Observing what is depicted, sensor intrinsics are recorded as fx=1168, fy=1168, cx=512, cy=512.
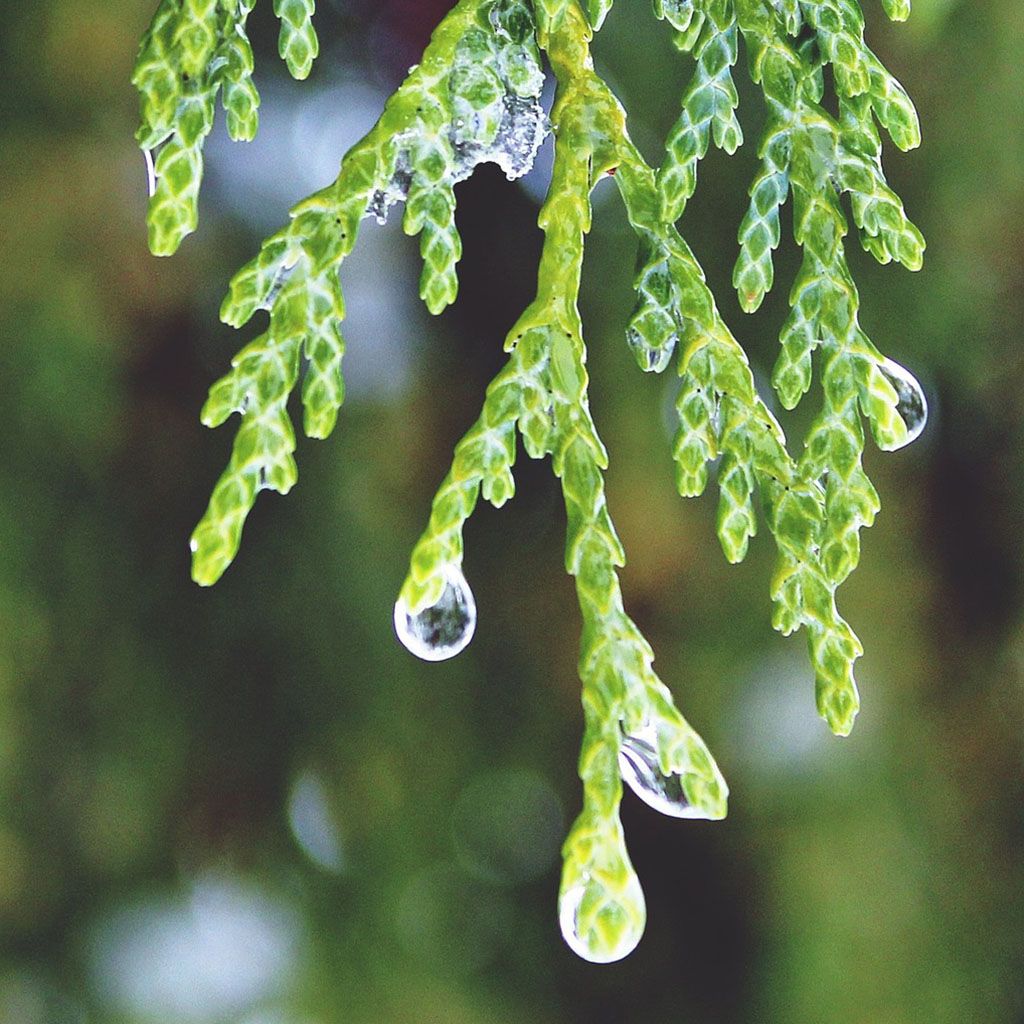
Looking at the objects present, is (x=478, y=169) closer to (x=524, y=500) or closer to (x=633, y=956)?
(x=524, y=500)

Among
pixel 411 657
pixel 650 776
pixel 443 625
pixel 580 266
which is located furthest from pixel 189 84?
pixel 411 657

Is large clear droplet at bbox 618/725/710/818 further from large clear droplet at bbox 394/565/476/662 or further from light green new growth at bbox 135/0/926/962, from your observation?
large clear droplet at bbox 394/565/476/662

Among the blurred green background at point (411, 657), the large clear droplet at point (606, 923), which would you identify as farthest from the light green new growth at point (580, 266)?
the blurred green background at point (411, 657)

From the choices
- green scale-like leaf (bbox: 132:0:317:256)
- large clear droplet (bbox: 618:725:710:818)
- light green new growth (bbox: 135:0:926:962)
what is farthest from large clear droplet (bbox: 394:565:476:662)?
green scale-like leaf (bbox: 132:0:317:256)

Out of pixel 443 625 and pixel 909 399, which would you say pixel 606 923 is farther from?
pixel 909 399

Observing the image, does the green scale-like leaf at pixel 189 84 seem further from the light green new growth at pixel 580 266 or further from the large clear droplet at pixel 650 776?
the large clear droplet at pixel 650 776

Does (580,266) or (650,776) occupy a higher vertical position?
(580,266)
